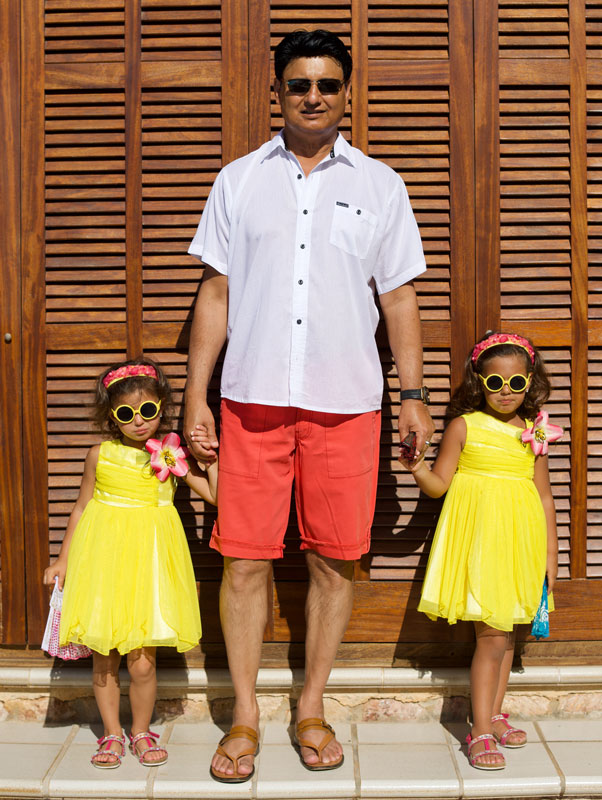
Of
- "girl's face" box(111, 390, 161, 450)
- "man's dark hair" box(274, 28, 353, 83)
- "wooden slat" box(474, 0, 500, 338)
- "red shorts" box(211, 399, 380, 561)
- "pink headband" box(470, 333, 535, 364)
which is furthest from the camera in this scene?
"wooden slat" box(474, 0, 500, 338)

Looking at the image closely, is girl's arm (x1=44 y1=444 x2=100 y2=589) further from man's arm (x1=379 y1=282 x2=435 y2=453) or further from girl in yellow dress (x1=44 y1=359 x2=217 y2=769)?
man's arm (x1=379 y1=282 x2=435 y2=453)

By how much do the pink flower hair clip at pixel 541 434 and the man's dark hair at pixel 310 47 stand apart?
55.2 inches

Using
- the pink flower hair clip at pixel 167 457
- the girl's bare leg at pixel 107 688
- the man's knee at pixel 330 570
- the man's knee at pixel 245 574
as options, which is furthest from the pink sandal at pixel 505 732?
the pink flower hair clip at pixel 167 457

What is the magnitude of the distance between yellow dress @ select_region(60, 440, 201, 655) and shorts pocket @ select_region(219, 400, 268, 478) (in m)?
0.29

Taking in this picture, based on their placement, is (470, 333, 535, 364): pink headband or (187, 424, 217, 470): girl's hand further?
(470, 333, 535, 364): pink headband

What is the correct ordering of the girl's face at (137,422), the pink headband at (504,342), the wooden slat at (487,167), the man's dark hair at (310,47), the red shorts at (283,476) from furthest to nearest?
1. the wooden slat at (487,167)
2. the pink headband at (504,342)
3. the girl's face at (137,422)
4. the red shorts at (283,476)
5. the man's dark hair at (310,47)

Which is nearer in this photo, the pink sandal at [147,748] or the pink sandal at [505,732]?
the pink sandal at [147,748]

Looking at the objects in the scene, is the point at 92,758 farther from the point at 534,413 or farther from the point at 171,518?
the point at 534,413

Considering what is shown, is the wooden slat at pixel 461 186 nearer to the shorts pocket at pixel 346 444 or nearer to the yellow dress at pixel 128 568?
the shorts pocket at pixel 346 444

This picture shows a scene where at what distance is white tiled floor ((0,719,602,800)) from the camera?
2.79 metres

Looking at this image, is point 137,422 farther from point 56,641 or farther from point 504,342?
point 504,342

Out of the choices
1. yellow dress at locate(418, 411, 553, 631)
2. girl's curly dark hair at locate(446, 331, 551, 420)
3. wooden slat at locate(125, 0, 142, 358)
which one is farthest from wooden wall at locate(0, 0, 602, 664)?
yellow dress at locate(418, 411, 553, 631)

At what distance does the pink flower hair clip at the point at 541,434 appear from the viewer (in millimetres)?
3059

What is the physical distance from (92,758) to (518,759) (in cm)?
146
